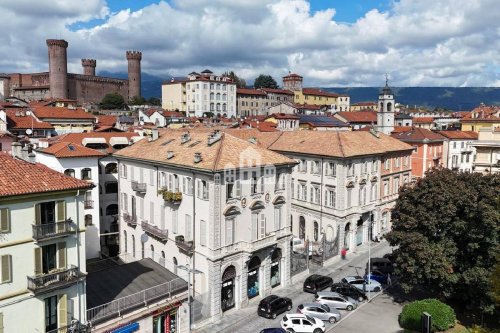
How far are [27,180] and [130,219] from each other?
20526mm

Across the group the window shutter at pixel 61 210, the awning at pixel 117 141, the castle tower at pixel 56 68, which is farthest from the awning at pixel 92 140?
the castle tower at pixel 56 68

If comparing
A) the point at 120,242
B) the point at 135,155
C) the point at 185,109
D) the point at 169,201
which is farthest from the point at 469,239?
the point at 185,109

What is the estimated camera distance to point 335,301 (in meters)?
35.6

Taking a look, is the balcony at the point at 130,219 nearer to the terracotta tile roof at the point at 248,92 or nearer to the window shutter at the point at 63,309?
the window shutter at the point at 63,309

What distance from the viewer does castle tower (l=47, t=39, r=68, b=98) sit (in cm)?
15188

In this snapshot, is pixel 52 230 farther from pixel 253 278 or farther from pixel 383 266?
pixel 383 266

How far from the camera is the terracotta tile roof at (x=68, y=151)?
43719mm

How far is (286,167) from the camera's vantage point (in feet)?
126

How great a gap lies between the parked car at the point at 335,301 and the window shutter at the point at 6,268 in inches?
926

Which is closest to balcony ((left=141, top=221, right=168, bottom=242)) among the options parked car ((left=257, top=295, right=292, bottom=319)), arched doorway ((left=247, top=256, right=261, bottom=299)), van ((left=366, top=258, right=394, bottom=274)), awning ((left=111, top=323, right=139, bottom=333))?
arched doorway ((left=247, top=256, right=261, bottom=299))

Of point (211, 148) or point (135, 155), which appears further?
point (135, 155)

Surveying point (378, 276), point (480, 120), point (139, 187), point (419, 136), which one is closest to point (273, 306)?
point (378, 276)

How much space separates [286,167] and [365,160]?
1639cm

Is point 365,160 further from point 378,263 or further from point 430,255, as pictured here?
point 430,255
